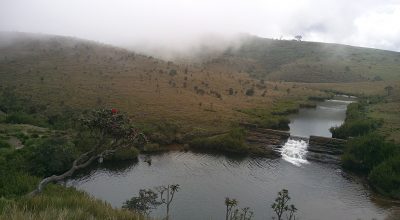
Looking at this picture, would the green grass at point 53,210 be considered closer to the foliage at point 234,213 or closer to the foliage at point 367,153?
the foliage at point 234,213

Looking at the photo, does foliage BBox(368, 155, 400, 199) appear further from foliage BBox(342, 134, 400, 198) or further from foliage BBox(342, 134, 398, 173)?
foliage BBox(342, 134, 398, 173)

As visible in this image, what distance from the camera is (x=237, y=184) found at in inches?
1959

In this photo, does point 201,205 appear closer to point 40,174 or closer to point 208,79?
point 40,174

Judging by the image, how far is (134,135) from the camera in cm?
2250

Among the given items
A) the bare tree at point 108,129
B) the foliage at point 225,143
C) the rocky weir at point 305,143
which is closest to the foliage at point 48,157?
the foliage at point 225,143

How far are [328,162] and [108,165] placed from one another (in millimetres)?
32333

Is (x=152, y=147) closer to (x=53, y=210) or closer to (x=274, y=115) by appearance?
(x=274, y=115)

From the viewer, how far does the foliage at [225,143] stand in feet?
216

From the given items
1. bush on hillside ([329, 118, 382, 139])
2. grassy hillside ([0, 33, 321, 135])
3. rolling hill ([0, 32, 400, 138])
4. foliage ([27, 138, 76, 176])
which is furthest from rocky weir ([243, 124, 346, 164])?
foliage ([27, 138, 76, 176])

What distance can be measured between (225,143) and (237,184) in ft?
56.0

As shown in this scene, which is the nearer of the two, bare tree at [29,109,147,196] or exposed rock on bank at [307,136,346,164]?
bare tree at [29,109,147,196]

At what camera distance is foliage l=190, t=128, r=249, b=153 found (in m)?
65.8

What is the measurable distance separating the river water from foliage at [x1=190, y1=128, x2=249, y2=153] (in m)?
3.80

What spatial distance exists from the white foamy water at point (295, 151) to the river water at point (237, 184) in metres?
0.16
